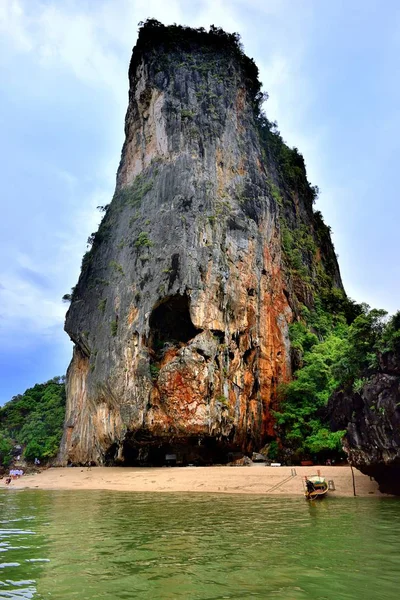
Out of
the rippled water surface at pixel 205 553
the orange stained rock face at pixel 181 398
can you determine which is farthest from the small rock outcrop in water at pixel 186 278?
the rippled water surface at pixel 205 553

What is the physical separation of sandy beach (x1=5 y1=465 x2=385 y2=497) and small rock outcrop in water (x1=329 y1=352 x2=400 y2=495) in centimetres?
125

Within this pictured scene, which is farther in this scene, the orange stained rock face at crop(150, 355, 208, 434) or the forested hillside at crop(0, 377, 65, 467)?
the forested hillside at crop(0, 377, 65, 467)

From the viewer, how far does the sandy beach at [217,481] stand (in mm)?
17609

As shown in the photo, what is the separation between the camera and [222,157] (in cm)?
3734

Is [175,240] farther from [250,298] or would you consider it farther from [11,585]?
[11,585]

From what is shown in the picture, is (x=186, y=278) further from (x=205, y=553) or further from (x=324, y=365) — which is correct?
(x=205, y=553)

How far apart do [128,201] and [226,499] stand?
91.9ft

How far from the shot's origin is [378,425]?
14844mm

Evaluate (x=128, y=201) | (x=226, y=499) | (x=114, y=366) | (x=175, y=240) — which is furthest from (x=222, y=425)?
(x=128, y=201)

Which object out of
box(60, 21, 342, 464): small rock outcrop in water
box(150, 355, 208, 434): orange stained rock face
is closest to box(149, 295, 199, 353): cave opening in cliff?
box(60, 21, 342, 464): small rock outcrop in water

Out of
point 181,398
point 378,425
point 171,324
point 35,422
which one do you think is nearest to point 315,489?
point 378,425

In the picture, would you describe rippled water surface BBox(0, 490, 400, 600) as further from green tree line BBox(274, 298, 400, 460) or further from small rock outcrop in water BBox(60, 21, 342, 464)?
small rock outcrop in water BBox(60, 21, 342, 464)

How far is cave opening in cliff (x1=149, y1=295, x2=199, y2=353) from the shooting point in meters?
30.3

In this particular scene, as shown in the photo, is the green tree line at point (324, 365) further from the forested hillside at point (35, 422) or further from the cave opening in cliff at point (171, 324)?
the forested hillside at point (35, 422)
